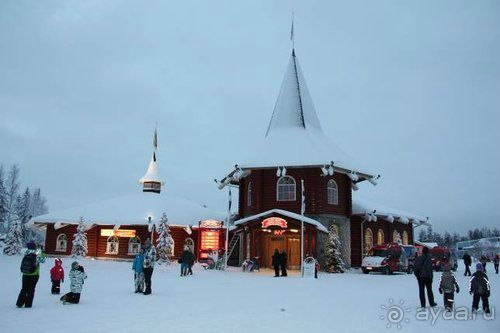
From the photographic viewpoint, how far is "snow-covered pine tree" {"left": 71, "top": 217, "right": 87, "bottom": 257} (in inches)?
1391

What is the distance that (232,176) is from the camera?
112ft

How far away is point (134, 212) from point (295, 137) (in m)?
15.0

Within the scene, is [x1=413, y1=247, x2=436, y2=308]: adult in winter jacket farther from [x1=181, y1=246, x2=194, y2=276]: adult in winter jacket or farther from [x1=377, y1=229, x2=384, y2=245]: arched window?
[x1=377, y1=229, x2=384, y2=245]: arched window

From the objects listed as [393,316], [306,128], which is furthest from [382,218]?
[393,316]

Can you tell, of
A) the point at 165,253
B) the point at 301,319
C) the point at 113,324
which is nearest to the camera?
the point at 113,324

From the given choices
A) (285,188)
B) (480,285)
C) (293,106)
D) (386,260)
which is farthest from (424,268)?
(293,106)

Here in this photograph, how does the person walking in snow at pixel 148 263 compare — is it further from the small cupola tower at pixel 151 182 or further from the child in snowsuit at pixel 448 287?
the small cupola tower at pixel 151 182

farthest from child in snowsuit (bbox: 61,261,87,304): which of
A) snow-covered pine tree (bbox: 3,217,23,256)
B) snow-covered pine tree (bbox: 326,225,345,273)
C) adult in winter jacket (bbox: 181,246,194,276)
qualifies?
snow-covered pine tree (bbox: 3,217,23,256)

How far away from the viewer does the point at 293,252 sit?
31.6 metres

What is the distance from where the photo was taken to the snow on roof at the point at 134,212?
3750 cm

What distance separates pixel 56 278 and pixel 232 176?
2155cm

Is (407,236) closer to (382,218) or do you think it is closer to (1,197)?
(382,218)

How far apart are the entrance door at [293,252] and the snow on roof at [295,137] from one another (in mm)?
5294

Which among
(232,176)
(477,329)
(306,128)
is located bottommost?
(477,329)
